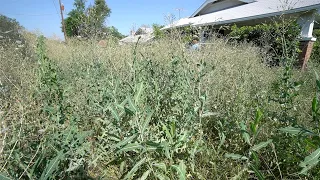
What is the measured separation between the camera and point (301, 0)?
27.9ft

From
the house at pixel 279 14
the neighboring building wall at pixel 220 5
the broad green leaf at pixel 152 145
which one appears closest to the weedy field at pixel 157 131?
the broad green leaf at pixel 152 145

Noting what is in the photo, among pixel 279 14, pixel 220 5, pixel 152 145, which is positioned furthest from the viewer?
pixel 220 5

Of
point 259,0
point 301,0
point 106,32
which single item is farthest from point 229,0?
point 106,32

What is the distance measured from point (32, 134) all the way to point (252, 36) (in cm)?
1021

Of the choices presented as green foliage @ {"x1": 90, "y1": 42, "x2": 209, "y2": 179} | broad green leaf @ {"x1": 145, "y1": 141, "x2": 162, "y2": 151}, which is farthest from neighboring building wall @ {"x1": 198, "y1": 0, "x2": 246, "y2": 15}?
broad green leaf @ {"x1": 145, "y1": 141, "x2": 162, "y2": 151}

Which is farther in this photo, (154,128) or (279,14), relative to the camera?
(279,14)

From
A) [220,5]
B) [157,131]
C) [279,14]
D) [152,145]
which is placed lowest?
[157,131]

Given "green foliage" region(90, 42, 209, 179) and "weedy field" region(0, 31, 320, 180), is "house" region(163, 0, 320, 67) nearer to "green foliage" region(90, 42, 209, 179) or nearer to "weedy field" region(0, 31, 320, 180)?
"green foliage" region(90, 42, 209, 179)

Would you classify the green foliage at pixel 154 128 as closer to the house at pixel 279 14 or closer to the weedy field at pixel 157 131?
the weedy field at pixel 157 131

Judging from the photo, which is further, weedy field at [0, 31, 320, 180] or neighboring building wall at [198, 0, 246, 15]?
neighboring building wall at [198, 0, 246, 15]

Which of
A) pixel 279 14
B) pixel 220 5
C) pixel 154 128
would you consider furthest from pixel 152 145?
pixel 220 5

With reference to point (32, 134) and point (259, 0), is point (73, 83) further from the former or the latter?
point (259, 0)

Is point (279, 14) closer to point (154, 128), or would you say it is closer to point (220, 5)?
point (154, 128)

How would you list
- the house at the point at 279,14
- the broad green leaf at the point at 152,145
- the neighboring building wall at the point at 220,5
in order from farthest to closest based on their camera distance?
the neighboring building wall at the point at 220,5 → the house at the point at 279,14 → the broad green leaf at the point at 152,145
